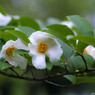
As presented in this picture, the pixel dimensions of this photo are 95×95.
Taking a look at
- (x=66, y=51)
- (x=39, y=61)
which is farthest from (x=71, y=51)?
(x=39, y=61)

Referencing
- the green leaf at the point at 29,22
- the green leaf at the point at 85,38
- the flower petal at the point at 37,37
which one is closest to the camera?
the green leaf at the point at 85,38

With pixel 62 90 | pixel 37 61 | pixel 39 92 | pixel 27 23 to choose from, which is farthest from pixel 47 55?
pixel 39 92

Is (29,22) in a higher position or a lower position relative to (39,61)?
higher

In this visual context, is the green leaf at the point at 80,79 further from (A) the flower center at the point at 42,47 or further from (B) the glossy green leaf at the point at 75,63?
(A) the flower center at the point at 42,47

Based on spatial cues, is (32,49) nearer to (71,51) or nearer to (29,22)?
(71,51)

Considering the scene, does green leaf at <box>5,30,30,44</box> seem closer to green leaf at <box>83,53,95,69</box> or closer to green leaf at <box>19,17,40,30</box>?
green leaf at <box>83,53,95,69</box>

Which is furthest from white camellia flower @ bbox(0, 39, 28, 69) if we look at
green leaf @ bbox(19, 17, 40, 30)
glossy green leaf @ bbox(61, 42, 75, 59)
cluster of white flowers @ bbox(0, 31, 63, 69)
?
green leaf @ bbox(19, 17, 40, 30)

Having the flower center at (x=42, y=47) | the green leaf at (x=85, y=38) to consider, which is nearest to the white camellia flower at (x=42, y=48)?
the flower center at (x=42, y=47)

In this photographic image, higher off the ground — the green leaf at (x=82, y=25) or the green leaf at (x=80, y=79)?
the green leaf at (x=82, y=25)

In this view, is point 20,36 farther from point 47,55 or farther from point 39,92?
point 39,92
